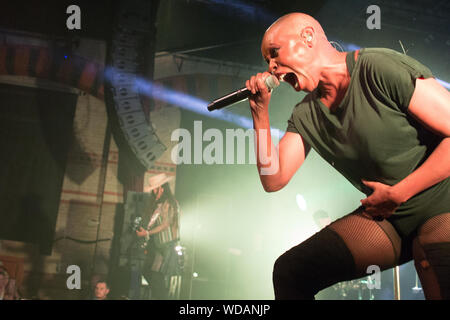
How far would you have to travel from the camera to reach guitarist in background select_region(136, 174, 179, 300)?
22.4 ft

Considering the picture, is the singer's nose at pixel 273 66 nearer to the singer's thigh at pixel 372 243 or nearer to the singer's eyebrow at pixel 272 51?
the singer's eyebrow at pixel 272 51

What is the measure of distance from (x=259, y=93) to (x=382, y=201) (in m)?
0.65

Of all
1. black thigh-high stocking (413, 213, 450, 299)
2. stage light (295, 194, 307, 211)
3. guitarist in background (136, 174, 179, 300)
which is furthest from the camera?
stage light (295, 194, 307, 211)

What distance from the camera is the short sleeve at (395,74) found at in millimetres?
1239

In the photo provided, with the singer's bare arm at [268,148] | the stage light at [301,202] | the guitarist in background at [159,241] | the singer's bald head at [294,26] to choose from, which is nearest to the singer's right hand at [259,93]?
the singer's bare arm at [268,148]

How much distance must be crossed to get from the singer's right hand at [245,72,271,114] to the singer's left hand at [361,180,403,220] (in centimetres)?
54

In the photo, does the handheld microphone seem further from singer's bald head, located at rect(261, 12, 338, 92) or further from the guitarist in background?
the guitarist in background

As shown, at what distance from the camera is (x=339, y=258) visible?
4.49ft

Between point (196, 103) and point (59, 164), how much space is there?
2.96 metres

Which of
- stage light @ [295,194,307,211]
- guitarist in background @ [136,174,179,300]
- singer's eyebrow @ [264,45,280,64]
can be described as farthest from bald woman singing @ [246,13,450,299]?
stage light @ [295,194,307,211]

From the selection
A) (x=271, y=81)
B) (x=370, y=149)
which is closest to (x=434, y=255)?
(x=370, y=149)

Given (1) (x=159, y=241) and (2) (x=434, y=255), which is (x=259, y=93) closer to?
(2) (x=434, y=255)

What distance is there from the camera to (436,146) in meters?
1.34
